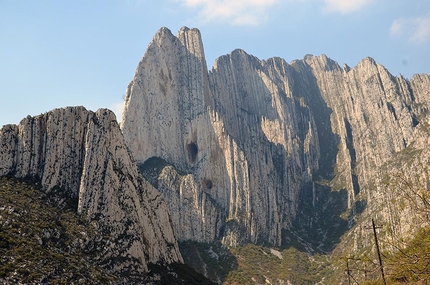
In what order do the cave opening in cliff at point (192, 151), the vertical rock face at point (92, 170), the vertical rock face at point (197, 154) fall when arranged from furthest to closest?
the cave opening in cliff at point (192, 151)
the vertical rock face at point (197, 154)
the vertical rock face at point (92, 170)

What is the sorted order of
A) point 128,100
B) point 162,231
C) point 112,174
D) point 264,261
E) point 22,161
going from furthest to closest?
point 128,100, point 264,261, point 162,231, point 112,174, point 22,161

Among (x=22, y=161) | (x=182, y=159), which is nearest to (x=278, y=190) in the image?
(x=182, y=159)

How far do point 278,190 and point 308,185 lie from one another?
2620 centimetres

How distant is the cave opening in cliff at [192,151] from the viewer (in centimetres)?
15950

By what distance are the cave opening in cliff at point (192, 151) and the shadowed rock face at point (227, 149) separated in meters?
0.43

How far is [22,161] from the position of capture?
6638 centimetres

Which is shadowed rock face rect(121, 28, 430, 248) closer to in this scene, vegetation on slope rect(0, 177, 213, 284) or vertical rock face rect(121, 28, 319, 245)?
vertical rock face rect(121, 28, 319, 245)

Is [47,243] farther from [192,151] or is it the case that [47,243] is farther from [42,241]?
[192,151]

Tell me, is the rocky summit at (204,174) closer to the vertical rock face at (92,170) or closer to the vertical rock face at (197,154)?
the vertical rock face at (92,170)

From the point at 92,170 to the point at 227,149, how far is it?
9320cm

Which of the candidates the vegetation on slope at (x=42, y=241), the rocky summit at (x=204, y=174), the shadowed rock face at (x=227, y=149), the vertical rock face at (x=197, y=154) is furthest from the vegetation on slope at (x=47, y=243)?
the shadowed rock face at (x=227, y=149)

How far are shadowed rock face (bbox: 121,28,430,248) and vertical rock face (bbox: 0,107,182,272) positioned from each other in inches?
2504

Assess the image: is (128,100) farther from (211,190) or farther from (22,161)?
(22,161)

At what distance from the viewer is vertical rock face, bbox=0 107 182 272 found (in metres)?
64.9
